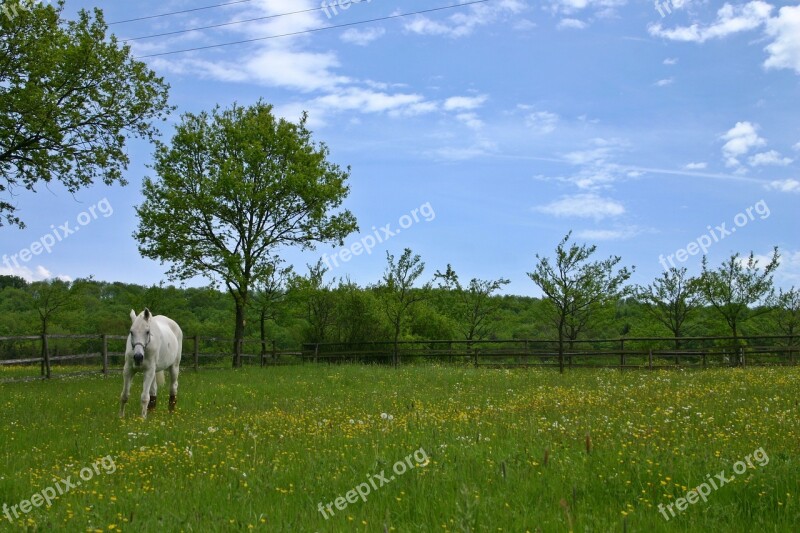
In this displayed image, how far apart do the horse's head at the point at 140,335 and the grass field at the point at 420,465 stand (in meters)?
1.34

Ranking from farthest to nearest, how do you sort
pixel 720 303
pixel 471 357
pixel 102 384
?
pixel 720 303 → pixel 471 357 → pixel 102 384

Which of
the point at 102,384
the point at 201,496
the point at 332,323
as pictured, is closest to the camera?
the point at 201,496

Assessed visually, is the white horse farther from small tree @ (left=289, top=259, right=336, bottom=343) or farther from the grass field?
small tree @ (left=289, top=259, right=336, bottom=343)

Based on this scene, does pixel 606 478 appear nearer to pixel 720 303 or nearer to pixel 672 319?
pixel 720 303

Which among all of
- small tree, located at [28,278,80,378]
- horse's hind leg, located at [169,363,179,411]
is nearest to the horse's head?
horse's hind leg, located at [169,363,179,411]

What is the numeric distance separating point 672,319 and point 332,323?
30546 millimetres

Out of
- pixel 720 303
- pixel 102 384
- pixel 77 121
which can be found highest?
pixel 77 121

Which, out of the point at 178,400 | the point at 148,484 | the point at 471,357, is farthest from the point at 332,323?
the point at 148,484

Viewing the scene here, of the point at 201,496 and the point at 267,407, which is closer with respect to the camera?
the point at 201,496

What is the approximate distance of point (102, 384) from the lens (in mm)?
20953

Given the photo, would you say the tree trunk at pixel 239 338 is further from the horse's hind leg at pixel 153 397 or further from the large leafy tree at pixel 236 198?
the horse's hind leg at pixel 153 397

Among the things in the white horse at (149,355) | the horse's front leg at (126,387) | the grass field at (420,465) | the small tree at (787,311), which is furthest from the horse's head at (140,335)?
the small tree at (787,311)

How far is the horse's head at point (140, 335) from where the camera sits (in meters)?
12.6

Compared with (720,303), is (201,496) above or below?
below
